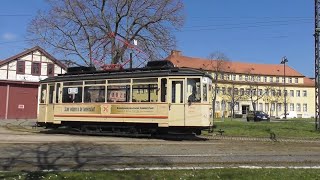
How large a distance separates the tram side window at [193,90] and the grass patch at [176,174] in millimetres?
9030

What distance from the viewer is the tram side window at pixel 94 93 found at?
67.2 ft

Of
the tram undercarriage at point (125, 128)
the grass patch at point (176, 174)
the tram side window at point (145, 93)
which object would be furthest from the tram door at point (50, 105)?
the grass patch at point (176, 174)

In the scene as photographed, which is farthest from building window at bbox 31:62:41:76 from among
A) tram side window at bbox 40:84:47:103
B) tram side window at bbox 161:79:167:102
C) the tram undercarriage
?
tram side window at bbox 161:79:167:102

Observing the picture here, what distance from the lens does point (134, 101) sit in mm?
A: 19484

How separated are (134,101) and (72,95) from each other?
3.80m

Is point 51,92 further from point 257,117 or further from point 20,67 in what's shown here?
point 257,117

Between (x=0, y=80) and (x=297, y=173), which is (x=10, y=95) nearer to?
(x=0, y=80)

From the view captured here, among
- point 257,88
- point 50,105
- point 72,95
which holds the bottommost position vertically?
point 50,105

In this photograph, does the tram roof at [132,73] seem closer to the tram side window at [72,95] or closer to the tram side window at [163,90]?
the tram side window at [163,90]

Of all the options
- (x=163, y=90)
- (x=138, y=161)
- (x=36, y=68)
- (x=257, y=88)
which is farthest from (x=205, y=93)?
(x=257, y=88)

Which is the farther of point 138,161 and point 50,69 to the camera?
point 50,69

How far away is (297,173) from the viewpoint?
930cm

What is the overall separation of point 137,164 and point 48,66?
37627 mm

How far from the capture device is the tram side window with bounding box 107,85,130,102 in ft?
64.7
